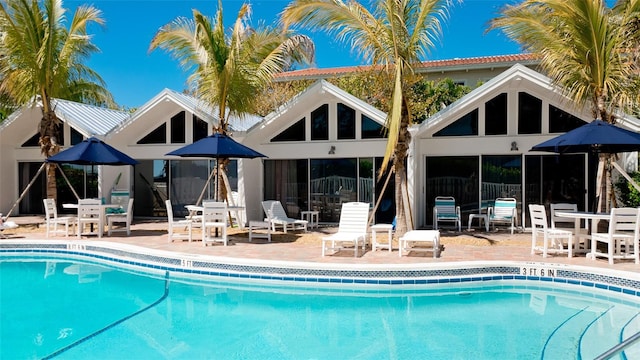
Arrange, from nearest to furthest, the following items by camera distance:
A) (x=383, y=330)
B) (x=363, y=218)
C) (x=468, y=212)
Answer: (x=383, y=330) → (x=363, y=218) → (x=468, y=212)

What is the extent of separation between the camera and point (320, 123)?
15250 millimetres

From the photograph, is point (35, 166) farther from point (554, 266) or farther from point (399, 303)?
point (554, 266)

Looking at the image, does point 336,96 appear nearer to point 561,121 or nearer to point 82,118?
point 561,121

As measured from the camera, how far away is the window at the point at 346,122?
14.9 meters

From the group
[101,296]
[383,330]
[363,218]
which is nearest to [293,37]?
[363,218]

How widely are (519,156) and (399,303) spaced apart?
25.8 feet

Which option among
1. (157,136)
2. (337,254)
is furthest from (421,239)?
(157,136)

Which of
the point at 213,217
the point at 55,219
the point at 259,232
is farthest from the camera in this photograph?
→ the point at 55,219

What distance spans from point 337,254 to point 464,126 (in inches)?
247

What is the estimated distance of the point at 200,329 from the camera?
663 cm

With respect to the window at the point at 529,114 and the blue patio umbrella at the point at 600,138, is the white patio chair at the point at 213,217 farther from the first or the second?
the window at the point at 529,114

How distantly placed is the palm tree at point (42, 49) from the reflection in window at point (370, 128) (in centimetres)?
851

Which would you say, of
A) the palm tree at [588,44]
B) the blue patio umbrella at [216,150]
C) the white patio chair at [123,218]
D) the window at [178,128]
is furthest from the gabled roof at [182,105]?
the palm tree at [588,44]

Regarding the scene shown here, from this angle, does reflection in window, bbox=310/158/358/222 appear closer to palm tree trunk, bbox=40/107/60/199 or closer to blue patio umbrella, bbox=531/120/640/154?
blue patio umbrella, bbox=531/120/640/154
